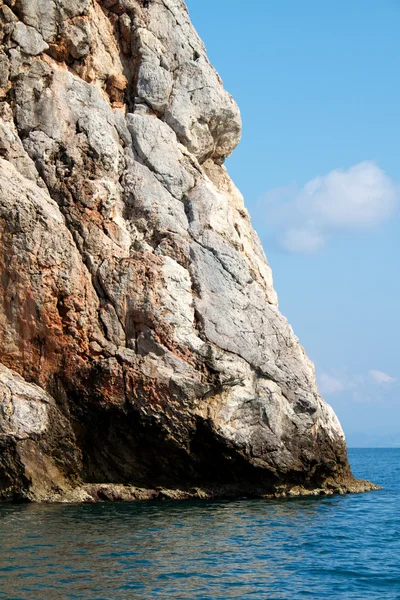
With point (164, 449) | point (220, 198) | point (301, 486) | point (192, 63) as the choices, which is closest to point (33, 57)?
point (192, 63)

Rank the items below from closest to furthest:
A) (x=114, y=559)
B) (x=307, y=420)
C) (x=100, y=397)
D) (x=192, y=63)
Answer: (x=114, y=559), (x=100, y=397), (x=307, y=420), (x=192, y=63)

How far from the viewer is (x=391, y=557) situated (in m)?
21.1

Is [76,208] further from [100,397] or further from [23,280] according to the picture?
[100,397]

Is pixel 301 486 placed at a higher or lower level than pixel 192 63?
lower

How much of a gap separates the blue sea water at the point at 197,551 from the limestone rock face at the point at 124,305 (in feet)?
6.82

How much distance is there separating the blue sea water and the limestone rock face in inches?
81.8

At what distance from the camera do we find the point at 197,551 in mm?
20031

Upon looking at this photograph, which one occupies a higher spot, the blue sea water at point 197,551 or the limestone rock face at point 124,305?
the limestone rock face at point 124,305

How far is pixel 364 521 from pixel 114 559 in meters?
10.1

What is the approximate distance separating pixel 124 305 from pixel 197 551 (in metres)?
11.5

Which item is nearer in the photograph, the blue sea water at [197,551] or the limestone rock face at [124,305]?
the blue sea water at [197,551]

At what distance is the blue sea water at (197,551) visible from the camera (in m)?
16.8

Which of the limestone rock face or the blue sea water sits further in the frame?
the limestone rock face

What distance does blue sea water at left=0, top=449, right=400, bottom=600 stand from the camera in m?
16.8
